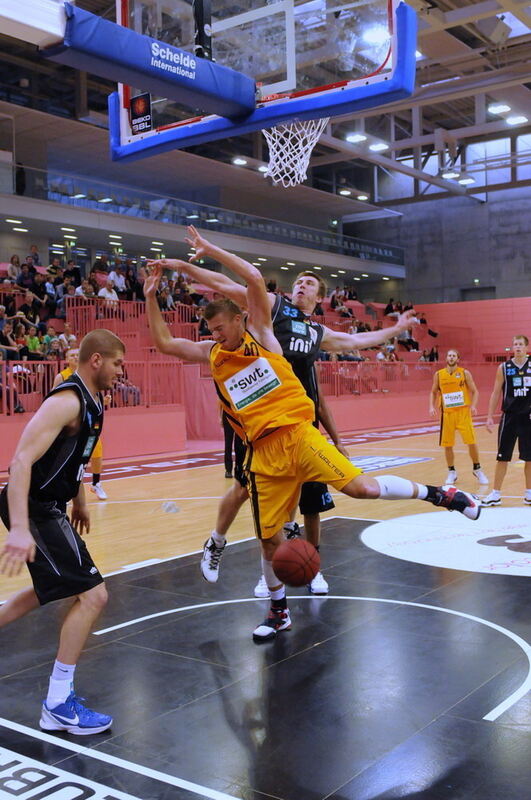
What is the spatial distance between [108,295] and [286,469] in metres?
14.8

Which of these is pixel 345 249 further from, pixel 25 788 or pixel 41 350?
pixel 25 788

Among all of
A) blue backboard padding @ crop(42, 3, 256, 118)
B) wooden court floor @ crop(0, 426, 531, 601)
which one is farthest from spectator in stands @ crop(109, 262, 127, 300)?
blue backboard padding @ crop(42, 3, 256, 118)

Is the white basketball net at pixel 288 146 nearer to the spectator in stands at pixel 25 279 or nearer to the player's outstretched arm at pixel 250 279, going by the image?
the player's outstretched arm at pixel 250 279

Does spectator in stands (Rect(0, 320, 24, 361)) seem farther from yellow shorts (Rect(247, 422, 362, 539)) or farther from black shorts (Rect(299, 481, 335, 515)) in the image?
yellow shorts (Rect(247, 422, 362, 539))

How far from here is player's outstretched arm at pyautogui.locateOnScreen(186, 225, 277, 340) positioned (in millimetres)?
4336

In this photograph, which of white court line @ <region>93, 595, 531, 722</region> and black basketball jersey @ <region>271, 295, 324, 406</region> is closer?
white court line @ <region>93, 595, 531, 722</region>

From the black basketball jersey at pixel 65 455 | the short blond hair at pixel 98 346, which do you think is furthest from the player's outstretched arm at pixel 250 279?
the black basketball jersey at pixel 65 455

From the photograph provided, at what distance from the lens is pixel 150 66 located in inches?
212

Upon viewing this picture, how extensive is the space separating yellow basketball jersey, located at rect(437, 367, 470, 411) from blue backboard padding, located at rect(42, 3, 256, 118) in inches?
236

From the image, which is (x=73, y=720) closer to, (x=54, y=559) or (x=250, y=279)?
Answer: (x=54, y=559)

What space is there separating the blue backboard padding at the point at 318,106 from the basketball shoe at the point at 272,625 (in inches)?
153

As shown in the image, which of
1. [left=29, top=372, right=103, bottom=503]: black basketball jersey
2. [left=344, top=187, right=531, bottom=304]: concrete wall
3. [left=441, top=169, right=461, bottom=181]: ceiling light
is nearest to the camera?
[left=29, top=372, right=103, bottom=503]: black basketball jersey

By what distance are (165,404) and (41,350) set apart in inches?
103

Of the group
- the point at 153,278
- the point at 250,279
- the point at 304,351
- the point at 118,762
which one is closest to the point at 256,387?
the point at 250,279
